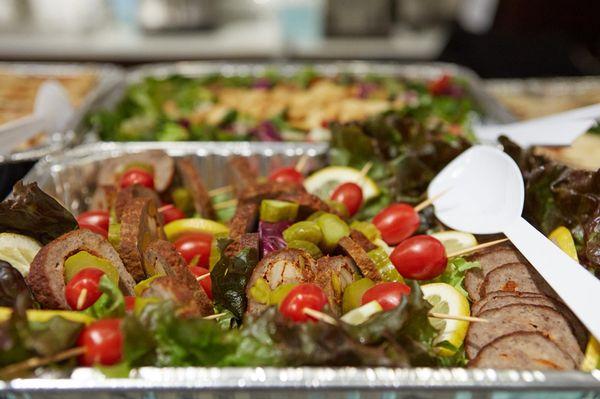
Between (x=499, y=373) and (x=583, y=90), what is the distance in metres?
3.43

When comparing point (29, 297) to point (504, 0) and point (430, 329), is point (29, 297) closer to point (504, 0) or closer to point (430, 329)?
point (430, 329)

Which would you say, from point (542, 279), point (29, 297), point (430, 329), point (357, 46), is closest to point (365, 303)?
point (430, 329)

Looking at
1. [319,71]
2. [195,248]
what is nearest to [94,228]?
[195,248]

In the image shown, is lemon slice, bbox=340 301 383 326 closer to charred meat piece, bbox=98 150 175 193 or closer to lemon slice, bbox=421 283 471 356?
lemon slice, bbox=421 283 471 356

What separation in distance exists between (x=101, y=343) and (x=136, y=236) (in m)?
0.53

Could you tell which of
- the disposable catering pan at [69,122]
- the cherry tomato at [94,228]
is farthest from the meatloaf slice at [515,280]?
the disposable catering pan at [69,122]

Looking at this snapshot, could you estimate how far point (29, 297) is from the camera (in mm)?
1715

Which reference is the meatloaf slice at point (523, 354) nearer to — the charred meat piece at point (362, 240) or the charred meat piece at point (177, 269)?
the charred meat piece at point (362, 240)

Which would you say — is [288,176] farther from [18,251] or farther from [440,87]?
[440,87]

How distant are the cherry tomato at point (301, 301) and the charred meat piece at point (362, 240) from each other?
1.48ft

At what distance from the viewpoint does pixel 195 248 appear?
2.14 metres

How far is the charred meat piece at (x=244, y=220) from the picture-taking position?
2.13 m

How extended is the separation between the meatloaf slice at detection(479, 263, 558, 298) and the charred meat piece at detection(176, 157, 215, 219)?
120cm

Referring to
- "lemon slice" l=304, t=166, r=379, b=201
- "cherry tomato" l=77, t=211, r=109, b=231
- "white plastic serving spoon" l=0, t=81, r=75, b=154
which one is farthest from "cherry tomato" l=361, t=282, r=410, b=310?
"white plastic serving spoon" l=0, t=81, r=75, b=154
